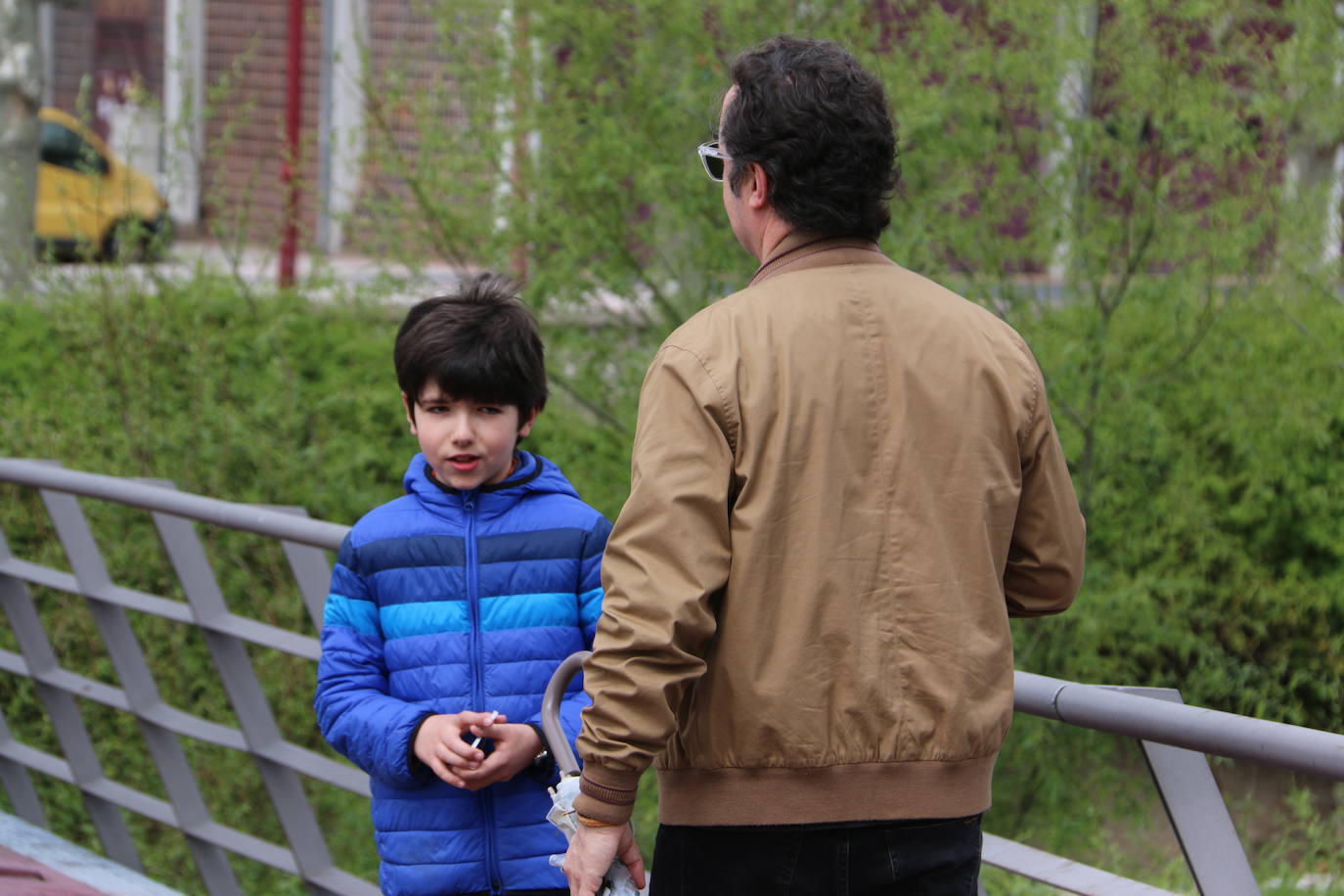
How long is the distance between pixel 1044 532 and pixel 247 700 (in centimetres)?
235

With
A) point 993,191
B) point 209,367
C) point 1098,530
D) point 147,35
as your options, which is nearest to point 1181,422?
point 1098,530

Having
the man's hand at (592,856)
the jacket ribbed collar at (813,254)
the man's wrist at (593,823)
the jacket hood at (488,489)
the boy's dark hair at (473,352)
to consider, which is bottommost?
the man's hand at (592,856)

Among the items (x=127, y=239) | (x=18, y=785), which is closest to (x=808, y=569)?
(x=18, y=785)

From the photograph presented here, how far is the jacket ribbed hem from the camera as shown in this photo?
2059 mm

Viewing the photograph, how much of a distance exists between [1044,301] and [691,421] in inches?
163

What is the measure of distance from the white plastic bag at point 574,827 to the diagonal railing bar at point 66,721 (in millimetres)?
2955

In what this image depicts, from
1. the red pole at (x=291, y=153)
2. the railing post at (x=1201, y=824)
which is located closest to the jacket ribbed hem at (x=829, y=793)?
the railing post at (x=1201, y=824)

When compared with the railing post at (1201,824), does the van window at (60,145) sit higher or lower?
lower

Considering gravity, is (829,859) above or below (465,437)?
below

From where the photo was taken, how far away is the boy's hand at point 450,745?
2521mm

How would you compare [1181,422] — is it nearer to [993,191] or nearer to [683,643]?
[993,191]

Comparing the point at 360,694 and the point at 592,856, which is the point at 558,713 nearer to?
the point at 592,856

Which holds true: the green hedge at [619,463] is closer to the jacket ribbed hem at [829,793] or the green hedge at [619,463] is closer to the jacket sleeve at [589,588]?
the jacket sleeve at [589,588]

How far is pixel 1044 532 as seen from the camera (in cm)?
223
